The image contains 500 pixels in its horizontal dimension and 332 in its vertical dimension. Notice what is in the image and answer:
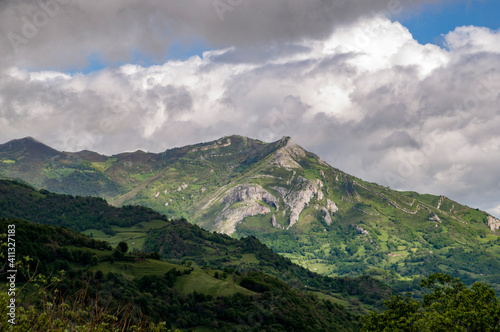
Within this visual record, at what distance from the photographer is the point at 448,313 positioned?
182ft

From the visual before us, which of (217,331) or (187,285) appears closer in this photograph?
(217,331)

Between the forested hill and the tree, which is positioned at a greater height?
the tree

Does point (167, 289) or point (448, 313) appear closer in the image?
point (448, 313)

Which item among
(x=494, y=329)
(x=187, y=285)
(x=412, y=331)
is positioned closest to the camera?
(x=494, y=329)

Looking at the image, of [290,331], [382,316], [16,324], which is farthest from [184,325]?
[16,324]

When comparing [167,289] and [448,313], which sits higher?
[448,313]

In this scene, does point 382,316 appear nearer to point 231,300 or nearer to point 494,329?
point 494,329

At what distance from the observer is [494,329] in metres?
52.4

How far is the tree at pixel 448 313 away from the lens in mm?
53625

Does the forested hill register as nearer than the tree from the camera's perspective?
No

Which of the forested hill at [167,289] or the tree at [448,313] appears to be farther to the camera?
the forested hill at [167,289]

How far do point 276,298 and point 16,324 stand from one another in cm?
17606

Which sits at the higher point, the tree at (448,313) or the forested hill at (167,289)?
the tree at (448,313)

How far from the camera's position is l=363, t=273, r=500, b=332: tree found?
53.6m
